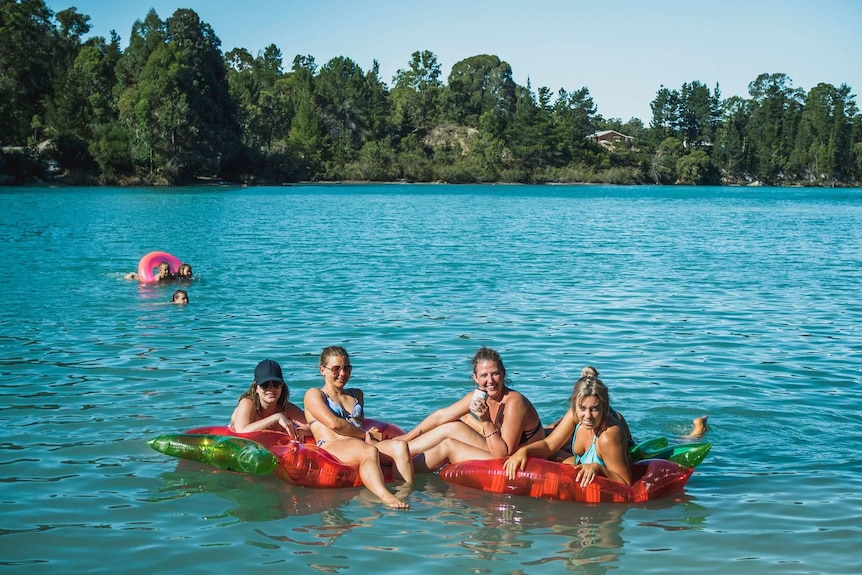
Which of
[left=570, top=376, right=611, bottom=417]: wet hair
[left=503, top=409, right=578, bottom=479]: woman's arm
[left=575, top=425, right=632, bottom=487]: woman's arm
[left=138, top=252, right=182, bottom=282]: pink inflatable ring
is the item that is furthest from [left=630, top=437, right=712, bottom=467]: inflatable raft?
[left=138, top=252, right=182, bottom=282]: pink inflatable ring

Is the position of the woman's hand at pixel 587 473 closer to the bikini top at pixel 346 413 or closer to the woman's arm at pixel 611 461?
the woman's arm at pixel 611 461

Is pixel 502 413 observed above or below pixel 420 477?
above

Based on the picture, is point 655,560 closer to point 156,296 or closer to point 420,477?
point 420,477

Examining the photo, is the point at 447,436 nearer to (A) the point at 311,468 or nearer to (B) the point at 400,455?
(B) the point at 400,455

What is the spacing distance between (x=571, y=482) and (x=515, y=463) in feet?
1.57

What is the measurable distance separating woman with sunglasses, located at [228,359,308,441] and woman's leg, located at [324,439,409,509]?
0.51 meters

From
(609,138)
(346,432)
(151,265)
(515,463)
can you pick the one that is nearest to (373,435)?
(346,432)

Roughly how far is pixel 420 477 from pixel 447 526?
1.12 metres

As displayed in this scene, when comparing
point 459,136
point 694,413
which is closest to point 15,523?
point 694,413

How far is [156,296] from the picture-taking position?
59.7ft

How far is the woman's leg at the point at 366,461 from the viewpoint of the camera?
7.16 m

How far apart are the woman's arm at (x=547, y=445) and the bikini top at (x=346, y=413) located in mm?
1481

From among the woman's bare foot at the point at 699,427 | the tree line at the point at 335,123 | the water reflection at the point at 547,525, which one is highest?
the tree line at the point at 335,123

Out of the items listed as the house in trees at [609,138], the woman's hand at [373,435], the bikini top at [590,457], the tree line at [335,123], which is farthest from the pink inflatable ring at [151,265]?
the house in trees at [609,138]
